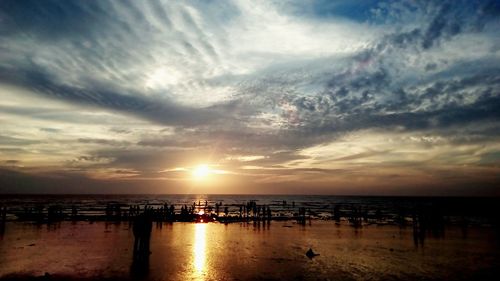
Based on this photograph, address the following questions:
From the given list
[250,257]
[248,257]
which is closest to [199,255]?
[248,257]

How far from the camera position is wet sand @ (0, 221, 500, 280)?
2034 centimetres

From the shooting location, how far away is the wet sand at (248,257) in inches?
801

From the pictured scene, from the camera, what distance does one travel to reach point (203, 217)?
202ft

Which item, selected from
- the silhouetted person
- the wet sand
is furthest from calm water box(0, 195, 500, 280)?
the silhouetted person

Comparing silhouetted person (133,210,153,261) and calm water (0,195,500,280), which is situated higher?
silhouetted person (133,210,153,261)

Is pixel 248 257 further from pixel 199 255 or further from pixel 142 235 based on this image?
pixel 142 235

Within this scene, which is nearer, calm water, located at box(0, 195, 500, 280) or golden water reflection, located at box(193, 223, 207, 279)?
calm water, located at box(0, 195, 500, 280)

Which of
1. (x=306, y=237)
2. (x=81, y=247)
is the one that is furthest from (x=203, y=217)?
(x=81, y=247)

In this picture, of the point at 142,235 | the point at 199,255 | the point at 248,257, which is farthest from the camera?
the point at 199,255

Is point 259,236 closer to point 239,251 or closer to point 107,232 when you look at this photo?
point 239,251

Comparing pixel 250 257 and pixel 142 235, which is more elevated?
pixel 142 235

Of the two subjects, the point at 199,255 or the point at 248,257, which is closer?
the point at 248,257

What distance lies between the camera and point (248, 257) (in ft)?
82.8

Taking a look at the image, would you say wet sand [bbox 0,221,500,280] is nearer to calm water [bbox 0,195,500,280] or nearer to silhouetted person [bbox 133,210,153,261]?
calm water [bbox 0,195,500,280]
